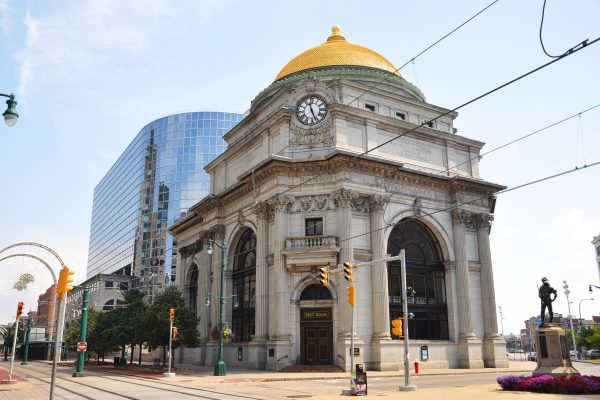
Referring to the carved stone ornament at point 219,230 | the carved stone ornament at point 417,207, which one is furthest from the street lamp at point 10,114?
the carved stone ornament at point 219,230

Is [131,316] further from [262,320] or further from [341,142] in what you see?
[341,142]

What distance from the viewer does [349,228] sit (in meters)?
40.3

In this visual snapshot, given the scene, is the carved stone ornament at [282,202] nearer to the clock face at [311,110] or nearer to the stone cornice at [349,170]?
the stone cornice at [349,170]

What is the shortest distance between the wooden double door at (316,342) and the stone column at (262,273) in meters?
3.43

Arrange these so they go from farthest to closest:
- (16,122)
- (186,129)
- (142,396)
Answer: (186,129) < (142,396) < (16,122)

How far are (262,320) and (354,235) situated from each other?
10.2 m

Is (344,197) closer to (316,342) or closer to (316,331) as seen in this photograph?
(316,331)

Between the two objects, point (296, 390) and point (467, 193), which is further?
point (467, 193)

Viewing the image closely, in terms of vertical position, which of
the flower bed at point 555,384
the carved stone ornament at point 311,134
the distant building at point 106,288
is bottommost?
the flower bed at point 555,384

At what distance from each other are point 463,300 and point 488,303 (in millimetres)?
3178

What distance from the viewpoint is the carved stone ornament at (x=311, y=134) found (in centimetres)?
4359

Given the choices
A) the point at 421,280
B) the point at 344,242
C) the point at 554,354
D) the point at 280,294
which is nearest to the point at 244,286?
the point at 280,294

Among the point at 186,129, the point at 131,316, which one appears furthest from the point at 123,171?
the point at 131,316

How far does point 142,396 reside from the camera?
2145cm
